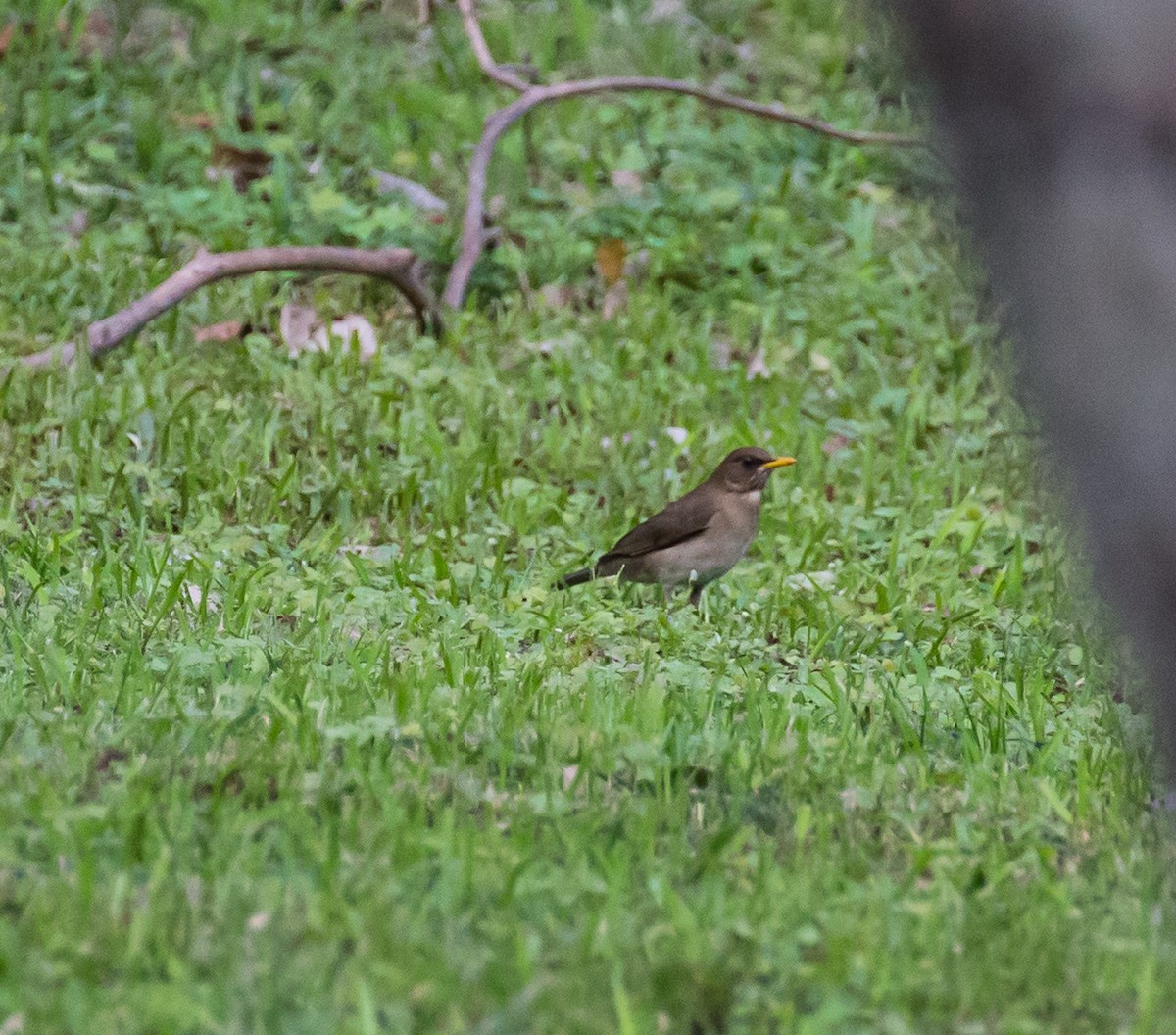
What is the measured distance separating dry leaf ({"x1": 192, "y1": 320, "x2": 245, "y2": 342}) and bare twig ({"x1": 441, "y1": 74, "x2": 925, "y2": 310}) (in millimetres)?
1022

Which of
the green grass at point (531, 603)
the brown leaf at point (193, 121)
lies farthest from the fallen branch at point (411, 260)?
A: the brown leaf at point (193, 121)

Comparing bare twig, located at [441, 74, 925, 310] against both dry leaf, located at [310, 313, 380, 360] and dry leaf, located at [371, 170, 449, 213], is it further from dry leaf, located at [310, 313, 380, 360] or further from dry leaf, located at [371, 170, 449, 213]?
dry leaf, located at [371, 170, 449, 213]

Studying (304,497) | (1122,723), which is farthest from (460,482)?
(1122,723)

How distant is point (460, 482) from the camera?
24.3 ft

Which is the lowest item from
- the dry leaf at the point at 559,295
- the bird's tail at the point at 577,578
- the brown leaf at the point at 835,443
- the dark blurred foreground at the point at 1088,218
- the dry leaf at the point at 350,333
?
the brown leaf at the point at 835,443

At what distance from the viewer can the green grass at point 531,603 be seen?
3361 mm

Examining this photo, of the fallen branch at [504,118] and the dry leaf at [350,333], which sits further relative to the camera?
the fallen branch at [504,118]

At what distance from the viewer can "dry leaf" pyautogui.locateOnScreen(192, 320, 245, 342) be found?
8.82 m

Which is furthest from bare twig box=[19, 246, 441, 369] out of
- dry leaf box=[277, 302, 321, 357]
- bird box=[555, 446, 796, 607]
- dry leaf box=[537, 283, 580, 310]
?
bird box=[555, 446, 796, 607]

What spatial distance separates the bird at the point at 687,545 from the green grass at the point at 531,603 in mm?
139

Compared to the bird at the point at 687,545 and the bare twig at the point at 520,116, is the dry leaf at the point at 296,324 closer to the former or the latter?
the bare twig at the point at 520,116

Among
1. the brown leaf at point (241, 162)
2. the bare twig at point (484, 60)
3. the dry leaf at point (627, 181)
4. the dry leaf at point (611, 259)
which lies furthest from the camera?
the dry leaf at point (627, 181)

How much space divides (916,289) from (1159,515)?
7341 millimetres

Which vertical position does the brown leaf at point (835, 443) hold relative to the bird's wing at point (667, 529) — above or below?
below
